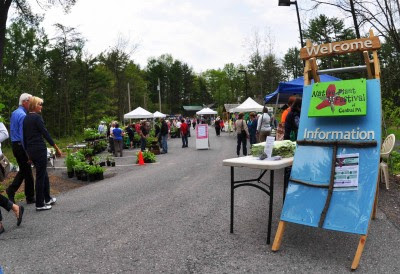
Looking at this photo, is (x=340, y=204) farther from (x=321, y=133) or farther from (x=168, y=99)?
(x=168, y=99)

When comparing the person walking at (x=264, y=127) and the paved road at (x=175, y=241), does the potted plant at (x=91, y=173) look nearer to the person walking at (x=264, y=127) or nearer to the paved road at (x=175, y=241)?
the paved road at (x=175, y=241)

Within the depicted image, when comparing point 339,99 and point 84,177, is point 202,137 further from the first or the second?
point 339,99

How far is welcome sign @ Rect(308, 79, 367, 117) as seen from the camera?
3.73 m

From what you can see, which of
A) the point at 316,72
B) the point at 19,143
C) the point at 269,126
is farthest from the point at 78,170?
the point at 316,72

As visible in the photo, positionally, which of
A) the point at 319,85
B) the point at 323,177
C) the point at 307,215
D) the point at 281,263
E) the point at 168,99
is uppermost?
the point at 168,99

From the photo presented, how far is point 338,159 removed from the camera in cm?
376

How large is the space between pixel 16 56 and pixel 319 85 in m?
53.1

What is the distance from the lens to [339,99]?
3.85m

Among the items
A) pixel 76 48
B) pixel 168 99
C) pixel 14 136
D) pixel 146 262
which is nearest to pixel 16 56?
pixel 76 48

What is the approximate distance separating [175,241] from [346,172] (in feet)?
6.91

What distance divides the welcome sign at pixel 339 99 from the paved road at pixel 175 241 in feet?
4.94

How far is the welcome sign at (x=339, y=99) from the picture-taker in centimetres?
373

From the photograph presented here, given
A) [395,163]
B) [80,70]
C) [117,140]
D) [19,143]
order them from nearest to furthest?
[19,143] < [395,163] < [117,140] < [80,70]

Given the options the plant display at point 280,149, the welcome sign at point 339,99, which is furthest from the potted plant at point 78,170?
A: the welcome sign at point 339,99
